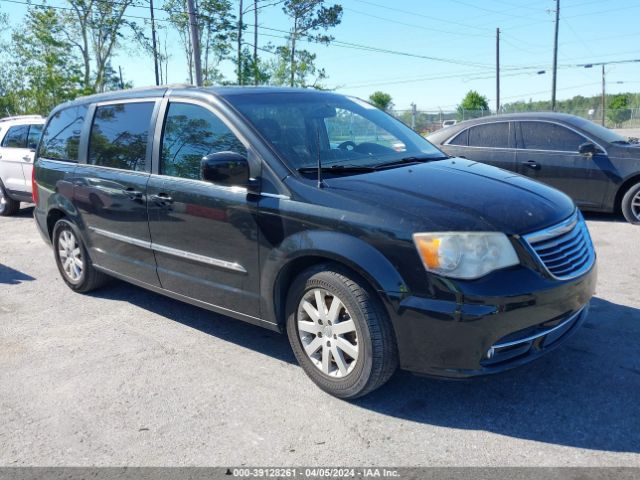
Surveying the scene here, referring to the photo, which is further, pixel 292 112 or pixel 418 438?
pixel 292 112

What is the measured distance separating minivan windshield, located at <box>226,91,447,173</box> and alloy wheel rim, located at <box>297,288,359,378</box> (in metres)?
0.84

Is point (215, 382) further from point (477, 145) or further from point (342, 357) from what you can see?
point (477, 145)

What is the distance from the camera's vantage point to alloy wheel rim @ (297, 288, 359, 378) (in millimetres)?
3064

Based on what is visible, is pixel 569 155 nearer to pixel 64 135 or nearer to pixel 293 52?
pixel 64 135

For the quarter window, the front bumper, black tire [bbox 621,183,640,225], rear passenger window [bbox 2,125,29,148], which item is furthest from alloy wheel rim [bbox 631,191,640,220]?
rear passenger window [bbox 2,125,29,148]

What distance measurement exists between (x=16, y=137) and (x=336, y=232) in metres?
9.04

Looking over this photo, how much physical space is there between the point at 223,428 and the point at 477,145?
6.73 metres

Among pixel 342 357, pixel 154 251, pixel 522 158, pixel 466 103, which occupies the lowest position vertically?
pixel 342 357

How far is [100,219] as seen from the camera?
466 cm

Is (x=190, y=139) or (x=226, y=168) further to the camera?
(x=190, y=139)

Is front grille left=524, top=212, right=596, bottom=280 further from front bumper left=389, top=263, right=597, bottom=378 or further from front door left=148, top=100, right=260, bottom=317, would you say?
front door left=148, top=100, right=260, bottom=317

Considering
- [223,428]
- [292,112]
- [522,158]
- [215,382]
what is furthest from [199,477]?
[522,158]

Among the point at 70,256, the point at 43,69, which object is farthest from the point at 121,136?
the point at 43,69

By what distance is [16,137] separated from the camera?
388 inches
